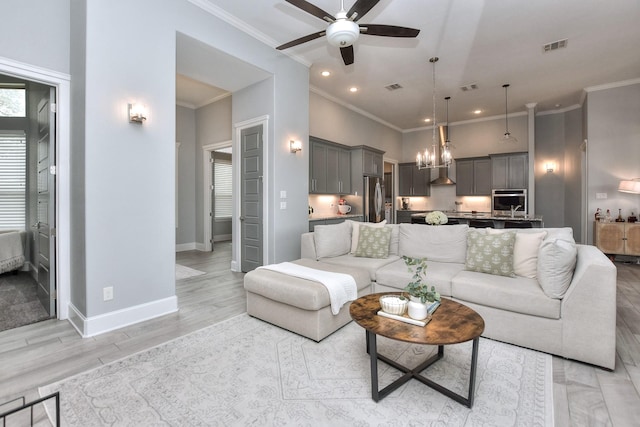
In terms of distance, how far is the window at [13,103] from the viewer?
4.86 metres

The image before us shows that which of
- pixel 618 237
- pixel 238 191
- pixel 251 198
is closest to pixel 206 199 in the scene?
pixel 238 191

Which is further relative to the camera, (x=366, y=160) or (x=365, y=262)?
(x=366, y=160)

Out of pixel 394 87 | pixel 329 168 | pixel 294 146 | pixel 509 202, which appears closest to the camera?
pixel 294 146

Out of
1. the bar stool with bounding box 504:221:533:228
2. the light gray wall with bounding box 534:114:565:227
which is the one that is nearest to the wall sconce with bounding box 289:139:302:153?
the bar stool with bounding box 504:221:533:228

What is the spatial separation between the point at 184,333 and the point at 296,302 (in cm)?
110

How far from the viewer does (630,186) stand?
18.2ft

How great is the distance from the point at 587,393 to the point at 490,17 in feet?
13.2

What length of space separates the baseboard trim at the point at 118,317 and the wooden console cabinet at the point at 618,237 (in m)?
7.31

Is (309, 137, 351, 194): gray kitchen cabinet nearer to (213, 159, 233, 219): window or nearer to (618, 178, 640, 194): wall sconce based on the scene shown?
(213, 159, 233, 219): window

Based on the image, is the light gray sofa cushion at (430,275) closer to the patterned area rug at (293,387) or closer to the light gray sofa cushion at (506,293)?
the light gray sofa cushion at (506,293)

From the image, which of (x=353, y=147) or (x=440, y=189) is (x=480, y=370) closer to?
(x=353, y=147)

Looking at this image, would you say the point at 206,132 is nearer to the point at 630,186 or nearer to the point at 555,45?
A: the point at 555,45

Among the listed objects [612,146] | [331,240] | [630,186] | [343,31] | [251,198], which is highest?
[343,31]

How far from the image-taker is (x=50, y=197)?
3111 millimetres
